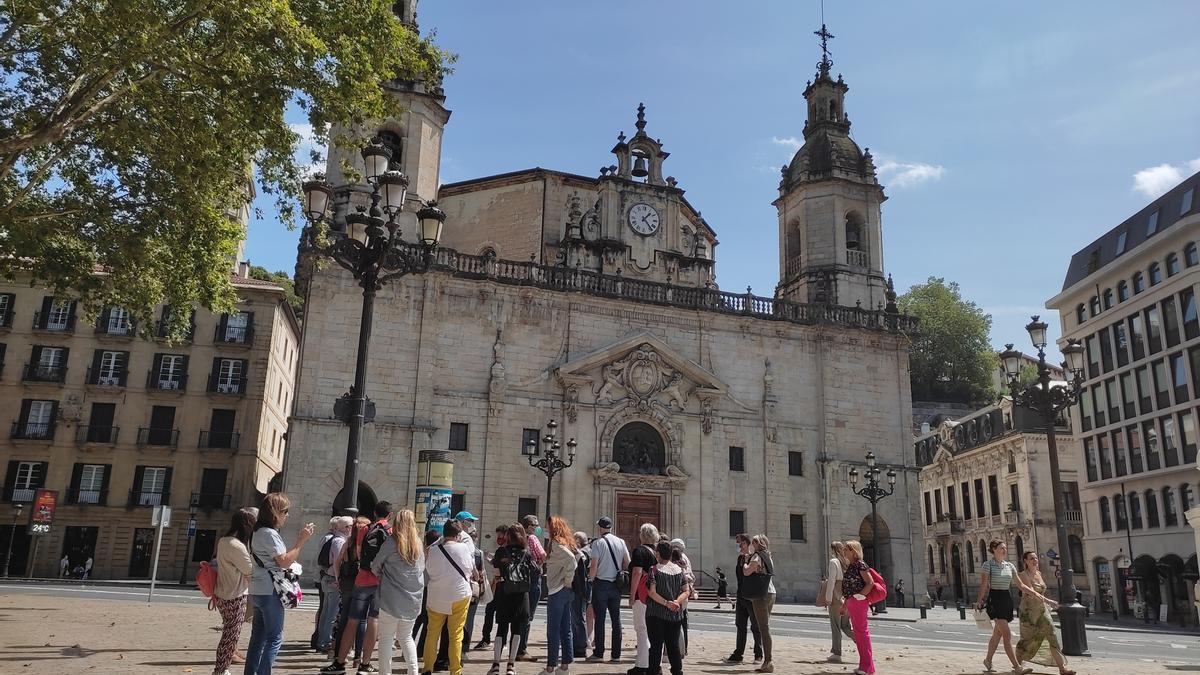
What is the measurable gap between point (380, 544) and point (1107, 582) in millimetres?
42642

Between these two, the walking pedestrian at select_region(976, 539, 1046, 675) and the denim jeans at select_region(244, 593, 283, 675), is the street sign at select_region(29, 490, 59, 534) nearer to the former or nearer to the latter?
the denim jeans at select_region(244, 593, 283, 675)

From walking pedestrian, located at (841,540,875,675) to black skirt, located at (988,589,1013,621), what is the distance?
194 cm

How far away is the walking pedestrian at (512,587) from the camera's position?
8.70 meters

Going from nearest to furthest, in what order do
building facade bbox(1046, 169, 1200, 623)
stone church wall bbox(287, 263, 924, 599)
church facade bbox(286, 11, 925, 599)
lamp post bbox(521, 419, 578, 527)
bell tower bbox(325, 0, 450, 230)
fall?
lamp post bbox(521, 419, 578, 527) → stone church wall bbox(287, 263, 924, 599) → church facade bbox(286, 11, 925, 599) → bell tower bbox(325, 0, 450, 230) → building facade bbox(1046, 169, 1200, 623)

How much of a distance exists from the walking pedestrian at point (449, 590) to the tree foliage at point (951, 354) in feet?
224

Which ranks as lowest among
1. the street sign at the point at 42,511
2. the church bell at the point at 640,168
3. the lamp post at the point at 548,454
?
the street sign at the point at 42,511

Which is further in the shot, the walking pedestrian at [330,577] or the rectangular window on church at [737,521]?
the rectangular window on church at [737,521]

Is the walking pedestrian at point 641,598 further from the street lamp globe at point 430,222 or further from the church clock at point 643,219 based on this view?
the church clock at point 643,219

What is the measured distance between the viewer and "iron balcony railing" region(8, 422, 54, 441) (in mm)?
37219

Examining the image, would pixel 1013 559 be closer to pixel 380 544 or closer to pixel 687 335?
pixel 687 335

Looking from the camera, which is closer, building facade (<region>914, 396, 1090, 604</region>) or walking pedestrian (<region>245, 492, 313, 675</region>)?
walking pedestrian (<region>245, 492, 313, 675</region>)

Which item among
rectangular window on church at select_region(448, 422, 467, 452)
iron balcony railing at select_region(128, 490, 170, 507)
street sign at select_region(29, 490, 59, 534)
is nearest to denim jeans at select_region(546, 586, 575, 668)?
rectangular window on church at select_region(448, 422, 467, 452)

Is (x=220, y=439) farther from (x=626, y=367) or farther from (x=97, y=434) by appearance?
(x=626, y=367)

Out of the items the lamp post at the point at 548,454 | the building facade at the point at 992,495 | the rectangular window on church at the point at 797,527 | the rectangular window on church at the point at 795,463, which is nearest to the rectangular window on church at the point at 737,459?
the rectangular window on church at the point at 795,463
